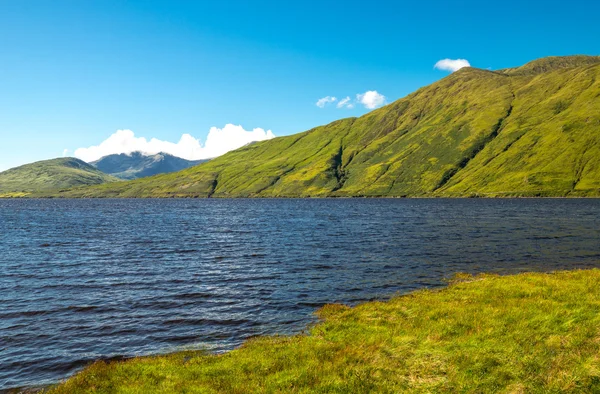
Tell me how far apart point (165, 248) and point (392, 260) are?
37.2 meters

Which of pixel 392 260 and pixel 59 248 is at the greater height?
pixel 59 248

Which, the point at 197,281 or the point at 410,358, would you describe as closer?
the point at 410,358

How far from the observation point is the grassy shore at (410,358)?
13703 millimetres

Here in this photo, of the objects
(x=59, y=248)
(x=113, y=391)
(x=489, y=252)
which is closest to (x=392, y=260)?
(x=489, y=252)

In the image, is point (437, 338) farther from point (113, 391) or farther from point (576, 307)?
point (113, 391)

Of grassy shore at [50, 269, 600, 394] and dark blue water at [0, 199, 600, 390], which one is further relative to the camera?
dark blue water at [0, 199, 600, 390]

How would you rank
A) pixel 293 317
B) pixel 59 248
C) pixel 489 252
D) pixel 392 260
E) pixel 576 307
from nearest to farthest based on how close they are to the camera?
1. pixel 576 307
2. pixel 293 317
3. pixel 392 260
4. pixel 489 252
5. pixel 59 248

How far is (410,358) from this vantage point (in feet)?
53.0

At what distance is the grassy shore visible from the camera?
13703 mm

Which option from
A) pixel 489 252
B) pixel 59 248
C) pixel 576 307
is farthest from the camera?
pixel 59 248

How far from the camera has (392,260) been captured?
49.8 meters

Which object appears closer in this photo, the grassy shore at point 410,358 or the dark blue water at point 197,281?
the grassy shore at point 410,358

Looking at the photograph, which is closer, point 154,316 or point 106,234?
point 154,316

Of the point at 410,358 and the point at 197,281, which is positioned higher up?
the point at 410,358
